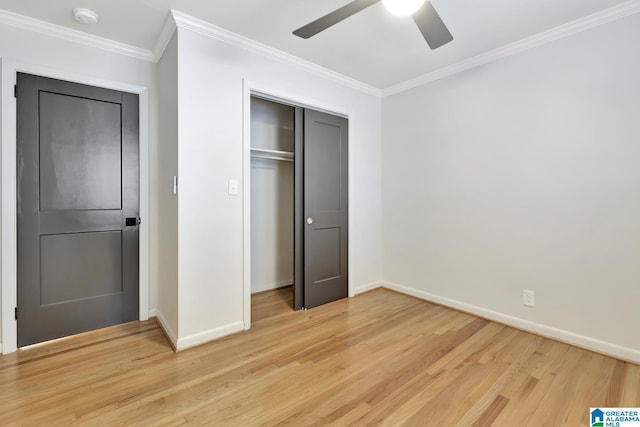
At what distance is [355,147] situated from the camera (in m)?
3.54

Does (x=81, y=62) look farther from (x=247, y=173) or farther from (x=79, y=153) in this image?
(x=247, y=173)

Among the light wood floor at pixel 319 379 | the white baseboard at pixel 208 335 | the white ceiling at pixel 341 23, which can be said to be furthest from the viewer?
the white baseboard at pixel 208 335

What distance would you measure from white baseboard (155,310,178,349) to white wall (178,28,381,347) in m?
0.09

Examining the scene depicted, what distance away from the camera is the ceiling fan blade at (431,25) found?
1522mm

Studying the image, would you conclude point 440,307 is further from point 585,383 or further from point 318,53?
point 318,53

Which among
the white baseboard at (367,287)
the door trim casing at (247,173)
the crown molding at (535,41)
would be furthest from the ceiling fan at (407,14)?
the white baseboard at (367,287)

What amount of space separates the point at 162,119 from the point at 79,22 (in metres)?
0.84

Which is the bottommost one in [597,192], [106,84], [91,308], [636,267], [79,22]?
[91,308]

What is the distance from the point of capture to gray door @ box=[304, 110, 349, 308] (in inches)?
123

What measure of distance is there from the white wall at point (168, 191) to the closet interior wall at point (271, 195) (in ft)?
3.34

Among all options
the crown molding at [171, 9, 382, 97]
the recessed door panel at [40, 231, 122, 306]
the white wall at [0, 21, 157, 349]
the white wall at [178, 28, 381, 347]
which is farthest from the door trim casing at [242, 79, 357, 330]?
the recessed door panel at [40, 231, 122, 306]

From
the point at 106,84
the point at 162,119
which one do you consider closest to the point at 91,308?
the point at 162,119

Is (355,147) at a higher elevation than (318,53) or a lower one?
lower

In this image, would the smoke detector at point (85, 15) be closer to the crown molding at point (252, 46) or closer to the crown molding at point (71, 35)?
the crown molding at point (71, 35)
